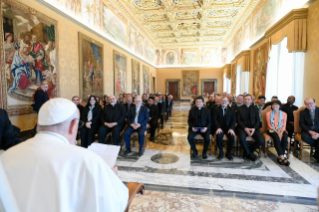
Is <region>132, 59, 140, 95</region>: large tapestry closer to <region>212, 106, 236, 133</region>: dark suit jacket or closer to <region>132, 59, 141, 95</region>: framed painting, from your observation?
<region>132, 59, 141, 95</region>: framed painting

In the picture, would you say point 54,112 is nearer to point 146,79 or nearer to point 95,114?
point 95,114

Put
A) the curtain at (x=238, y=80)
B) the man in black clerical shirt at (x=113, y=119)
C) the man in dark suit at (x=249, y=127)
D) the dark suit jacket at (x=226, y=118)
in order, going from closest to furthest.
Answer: the man in dark suit at (x=249, y=127)
the dark suit jacket at (x=226, y=118)
the man in black clerical shirt at (x=113, y=119)
the curtain at (x=238, y=80)

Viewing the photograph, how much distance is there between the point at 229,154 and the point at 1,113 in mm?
4679

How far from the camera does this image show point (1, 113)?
99.0 inches

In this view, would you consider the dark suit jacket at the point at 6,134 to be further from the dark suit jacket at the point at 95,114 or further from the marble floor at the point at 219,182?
the dark suit jacket at the point at 95,114

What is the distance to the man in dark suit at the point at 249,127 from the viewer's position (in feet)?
15.3

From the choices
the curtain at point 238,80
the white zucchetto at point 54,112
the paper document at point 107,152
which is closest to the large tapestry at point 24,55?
the paper document at point 107,152

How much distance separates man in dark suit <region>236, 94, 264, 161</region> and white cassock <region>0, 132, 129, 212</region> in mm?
4400

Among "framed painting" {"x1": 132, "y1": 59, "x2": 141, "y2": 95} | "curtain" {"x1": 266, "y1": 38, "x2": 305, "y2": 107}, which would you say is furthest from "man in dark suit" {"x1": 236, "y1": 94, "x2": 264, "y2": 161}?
"framed painting" {"x1": 132, "y1": 59, "x2": 141, "y2": 95}

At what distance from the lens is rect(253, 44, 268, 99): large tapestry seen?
342 inches

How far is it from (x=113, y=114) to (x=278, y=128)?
4.54 m

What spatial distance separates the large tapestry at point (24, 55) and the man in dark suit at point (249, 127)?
584 cm

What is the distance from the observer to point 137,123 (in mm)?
5383

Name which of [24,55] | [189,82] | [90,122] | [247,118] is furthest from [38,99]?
[189,82]
